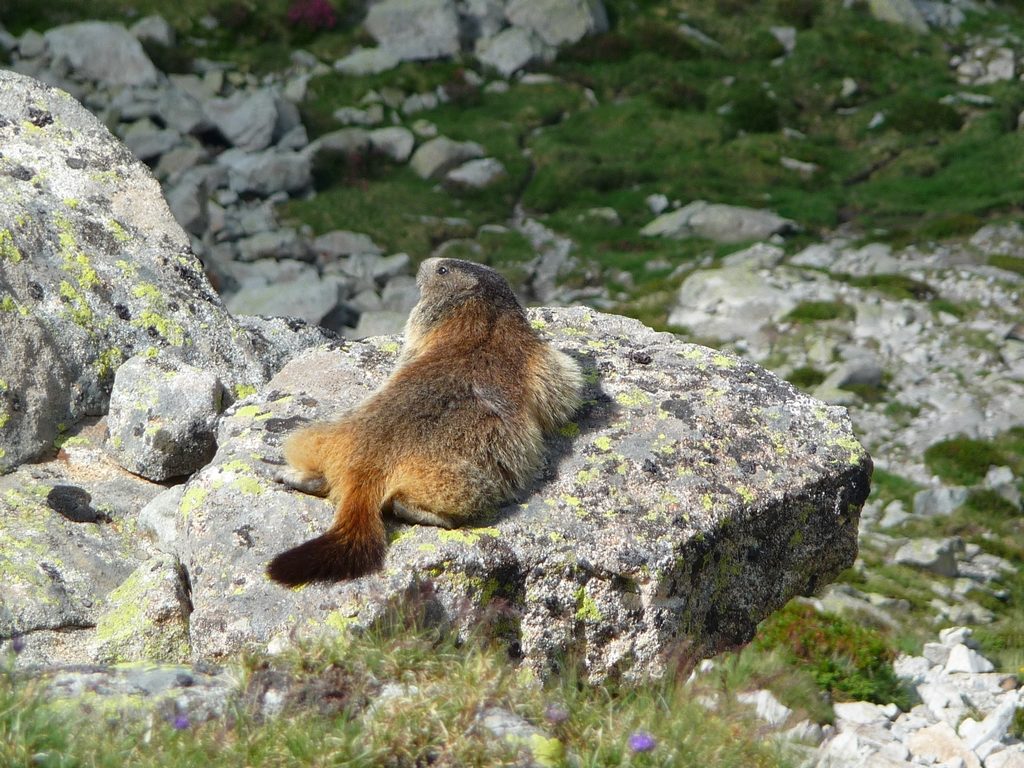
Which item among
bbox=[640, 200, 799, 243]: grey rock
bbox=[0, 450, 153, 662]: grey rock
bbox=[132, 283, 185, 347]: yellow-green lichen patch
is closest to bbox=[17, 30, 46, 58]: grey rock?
bbox=[640, 200, 799, 243]: grey rock

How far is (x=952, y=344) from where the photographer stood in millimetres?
24000

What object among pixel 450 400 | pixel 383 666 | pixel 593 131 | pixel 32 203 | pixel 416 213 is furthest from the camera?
pixel 593 131

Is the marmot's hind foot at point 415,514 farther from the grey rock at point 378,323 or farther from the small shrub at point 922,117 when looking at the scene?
the small shrub at point 922,117

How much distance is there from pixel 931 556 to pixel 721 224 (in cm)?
1790

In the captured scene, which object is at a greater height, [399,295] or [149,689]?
[149,689]

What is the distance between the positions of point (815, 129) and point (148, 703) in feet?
123

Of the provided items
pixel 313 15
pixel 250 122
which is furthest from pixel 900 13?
pixel 250 122

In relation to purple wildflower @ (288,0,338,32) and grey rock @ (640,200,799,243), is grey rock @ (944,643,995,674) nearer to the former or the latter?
grey rock @ (640,200,799,243)

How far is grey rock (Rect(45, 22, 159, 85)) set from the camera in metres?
36.9

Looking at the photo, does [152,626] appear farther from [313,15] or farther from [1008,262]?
[313,15]

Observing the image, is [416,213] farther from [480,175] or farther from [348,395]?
[348,395]

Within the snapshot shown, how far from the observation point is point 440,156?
3603cm

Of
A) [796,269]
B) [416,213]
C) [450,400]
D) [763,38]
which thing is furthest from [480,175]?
[450,400]

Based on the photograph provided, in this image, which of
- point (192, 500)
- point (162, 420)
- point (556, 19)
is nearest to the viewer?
point (192, 500)
